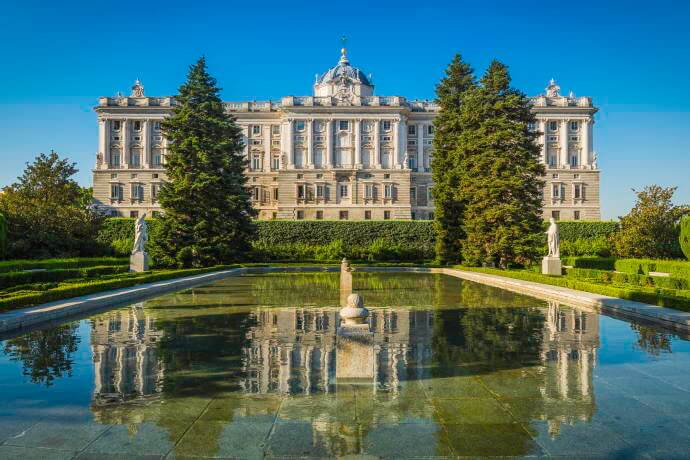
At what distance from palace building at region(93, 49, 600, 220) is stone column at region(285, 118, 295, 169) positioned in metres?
0.13

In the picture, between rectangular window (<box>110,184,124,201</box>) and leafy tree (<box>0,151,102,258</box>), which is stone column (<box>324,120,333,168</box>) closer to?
rectangular window (<box>110,184,124,201</box>)

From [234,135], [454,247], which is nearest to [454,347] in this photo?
[454,247]

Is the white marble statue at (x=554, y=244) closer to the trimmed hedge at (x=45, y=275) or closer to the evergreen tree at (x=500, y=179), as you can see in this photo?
the evergreen tree at (x=500, y=179)

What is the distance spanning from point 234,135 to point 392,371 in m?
33.5

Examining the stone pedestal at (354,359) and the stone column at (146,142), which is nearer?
the stone pedestal at (354,359)

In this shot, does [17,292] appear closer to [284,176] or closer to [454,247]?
[454,247]

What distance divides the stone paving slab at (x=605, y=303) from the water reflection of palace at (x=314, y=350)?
4837 millimetres

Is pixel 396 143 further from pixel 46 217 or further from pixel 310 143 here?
pixel 46 217

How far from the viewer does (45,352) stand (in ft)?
29.0

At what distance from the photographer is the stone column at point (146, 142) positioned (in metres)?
73.0

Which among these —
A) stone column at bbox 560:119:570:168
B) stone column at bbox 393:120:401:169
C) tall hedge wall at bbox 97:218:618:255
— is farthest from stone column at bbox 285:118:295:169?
stone column at bbox 560:119:570:168

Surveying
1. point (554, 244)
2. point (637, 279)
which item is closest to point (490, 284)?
point (554, 244)

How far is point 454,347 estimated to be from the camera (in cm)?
924

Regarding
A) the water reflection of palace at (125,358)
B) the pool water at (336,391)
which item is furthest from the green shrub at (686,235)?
the water reflection of palace at (125,358)
